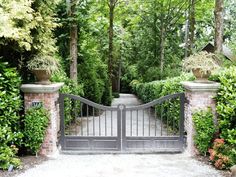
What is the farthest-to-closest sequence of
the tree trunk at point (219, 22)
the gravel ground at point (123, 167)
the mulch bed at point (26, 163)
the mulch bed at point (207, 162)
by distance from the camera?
the tree trunk at point (219, 22)
the gravel ground at point (123, 167)
the mulch bed at point (207, 162)
the mulch bed at point (26, 163)

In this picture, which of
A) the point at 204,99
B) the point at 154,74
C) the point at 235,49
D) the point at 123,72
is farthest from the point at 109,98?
the point at 123,72

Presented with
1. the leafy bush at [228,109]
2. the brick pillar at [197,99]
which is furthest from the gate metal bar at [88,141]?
the leafy bush at [228,109]

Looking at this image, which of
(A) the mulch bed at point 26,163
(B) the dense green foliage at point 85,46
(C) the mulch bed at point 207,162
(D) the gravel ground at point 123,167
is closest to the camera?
(A) the mulch bed at point 26,163

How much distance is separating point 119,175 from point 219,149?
2108 mm

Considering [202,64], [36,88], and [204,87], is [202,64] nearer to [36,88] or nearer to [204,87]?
[204,87]

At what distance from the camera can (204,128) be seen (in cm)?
677

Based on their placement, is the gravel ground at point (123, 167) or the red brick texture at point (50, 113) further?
the red brick texture at point (50, 113)

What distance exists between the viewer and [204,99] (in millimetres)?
6953

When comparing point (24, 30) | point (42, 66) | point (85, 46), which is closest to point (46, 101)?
point (42, 66)

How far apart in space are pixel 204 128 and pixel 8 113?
4129 millimetres

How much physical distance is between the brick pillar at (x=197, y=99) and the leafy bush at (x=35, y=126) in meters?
3.28

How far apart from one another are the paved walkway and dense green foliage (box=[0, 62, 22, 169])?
0.46 m

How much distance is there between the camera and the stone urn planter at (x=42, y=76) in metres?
6.95

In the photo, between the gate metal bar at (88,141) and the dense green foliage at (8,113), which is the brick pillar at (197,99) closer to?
the gate metal bar at (88,141)
